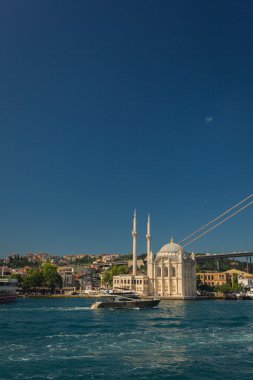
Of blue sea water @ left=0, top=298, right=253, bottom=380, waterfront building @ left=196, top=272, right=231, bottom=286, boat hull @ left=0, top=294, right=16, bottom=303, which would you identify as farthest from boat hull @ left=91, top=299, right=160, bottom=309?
waterfront building @ left=196, top=272, right=231, bottom=286

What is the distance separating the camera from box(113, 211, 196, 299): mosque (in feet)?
298

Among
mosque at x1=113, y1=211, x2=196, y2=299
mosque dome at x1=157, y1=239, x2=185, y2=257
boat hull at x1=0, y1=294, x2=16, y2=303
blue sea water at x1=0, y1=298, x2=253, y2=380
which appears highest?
mosque dome at x1=157, y1=239, x2=185, y2=257

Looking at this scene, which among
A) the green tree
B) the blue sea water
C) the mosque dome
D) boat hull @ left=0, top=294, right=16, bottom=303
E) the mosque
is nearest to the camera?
the blue sea water

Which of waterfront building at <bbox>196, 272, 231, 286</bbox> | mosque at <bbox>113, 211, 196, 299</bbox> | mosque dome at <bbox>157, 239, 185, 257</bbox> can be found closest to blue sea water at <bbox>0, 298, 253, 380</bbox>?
mosque at <bbox>113, 211, 196, 299</bbox>

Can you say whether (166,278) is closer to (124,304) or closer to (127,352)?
(124,304)

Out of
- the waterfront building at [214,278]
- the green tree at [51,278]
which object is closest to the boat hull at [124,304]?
the green tree at [51,278]

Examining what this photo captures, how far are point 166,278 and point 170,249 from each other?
277 inches

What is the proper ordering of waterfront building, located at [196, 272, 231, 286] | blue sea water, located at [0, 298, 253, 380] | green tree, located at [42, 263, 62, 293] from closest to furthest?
blue sea water, located at [0, 298, 253, 380], green tree, located at [42, 263, 62, 293], waterfront building, located at [196, 272, 231, 286]

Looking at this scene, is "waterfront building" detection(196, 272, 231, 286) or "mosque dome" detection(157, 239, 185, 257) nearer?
"mosque dome" detection(157, 239, 185, 257)

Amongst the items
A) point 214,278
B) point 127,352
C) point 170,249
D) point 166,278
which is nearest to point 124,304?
point 127,352

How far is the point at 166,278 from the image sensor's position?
303 ft

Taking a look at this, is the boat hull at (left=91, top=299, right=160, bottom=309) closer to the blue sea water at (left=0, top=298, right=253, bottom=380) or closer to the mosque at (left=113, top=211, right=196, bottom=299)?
the blue sea water at (left=0, top=298, right=253, bottom=380)

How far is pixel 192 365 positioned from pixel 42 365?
6638 mm

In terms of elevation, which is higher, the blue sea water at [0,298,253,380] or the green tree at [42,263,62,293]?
the green tree at [42,263,62,293]
